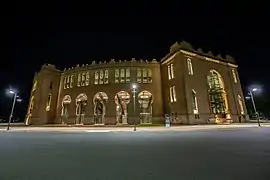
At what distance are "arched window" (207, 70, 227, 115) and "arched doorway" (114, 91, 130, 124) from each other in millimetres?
19963

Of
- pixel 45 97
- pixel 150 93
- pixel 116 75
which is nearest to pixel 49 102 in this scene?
pixel 45 97

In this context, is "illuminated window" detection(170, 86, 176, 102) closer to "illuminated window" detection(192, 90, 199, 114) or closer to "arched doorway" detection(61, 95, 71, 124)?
"illuminated window" detection(192, 90, 199, 114)

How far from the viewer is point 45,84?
51750 millimetres

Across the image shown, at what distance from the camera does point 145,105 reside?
Result: 44375mm

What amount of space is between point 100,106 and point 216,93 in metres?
29.1

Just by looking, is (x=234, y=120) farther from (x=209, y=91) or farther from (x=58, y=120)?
(x=58, y=120)

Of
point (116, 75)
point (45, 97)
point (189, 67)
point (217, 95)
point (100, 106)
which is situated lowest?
point (100, 106)

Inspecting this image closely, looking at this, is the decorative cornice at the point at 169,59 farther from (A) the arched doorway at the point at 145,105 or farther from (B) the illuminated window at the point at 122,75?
(B) the illuminated window at the point at 122,75

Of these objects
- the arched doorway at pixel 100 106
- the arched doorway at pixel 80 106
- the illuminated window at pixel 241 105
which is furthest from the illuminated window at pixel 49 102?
the illuminated window at pixel 241 105

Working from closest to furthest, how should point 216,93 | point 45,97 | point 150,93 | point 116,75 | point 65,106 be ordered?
point 216,93 → point 150,93 → point 116,75 → point 65,106 → point 45,97

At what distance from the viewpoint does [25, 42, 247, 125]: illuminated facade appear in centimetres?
3941

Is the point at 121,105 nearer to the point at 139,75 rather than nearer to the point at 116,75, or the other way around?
the point at 116,75

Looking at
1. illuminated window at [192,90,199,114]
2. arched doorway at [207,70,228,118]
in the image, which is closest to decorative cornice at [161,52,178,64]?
illuminated window at [192,90,199,114]

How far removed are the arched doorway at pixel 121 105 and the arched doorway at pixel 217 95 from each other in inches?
787
